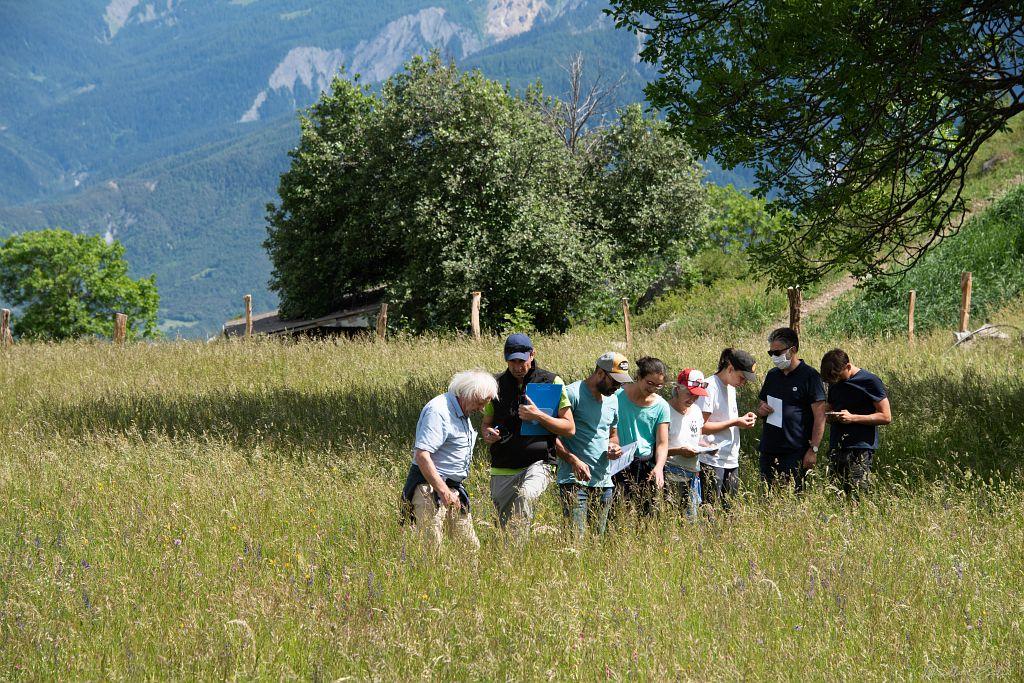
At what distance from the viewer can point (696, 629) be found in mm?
5062

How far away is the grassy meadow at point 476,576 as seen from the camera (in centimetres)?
466

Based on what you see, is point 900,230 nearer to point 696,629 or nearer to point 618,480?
point 618,480

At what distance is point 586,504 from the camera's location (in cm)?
658

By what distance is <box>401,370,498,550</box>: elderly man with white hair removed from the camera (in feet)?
19.4

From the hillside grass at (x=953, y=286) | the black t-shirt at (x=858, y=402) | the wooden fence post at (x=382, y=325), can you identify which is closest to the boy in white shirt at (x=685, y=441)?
the black t-shirt at (x=858, y=402)

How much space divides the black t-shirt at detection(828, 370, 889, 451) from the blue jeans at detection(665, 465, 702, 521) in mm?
1329

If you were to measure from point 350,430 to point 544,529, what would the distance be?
5.26 m

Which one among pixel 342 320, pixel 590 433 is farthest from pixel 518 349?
pixel 342 320

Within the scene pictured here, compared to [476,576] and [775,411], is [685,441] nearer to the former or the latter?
[775,411]

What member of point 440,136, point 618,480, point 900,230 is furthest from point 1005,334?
point 440,136

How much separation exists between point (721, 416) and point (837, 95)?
154 inches

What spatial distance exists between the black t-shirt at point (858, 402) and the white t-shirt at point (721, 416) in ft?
2.77

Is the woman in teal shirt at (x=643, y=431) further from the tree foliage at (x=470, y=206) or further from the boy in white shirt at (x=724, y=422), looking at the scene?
the tree foliage at (x=470, y=206)

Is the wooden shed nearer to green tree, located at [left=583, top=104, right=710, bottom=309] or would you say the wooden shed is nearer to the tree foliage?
the tree foliage
